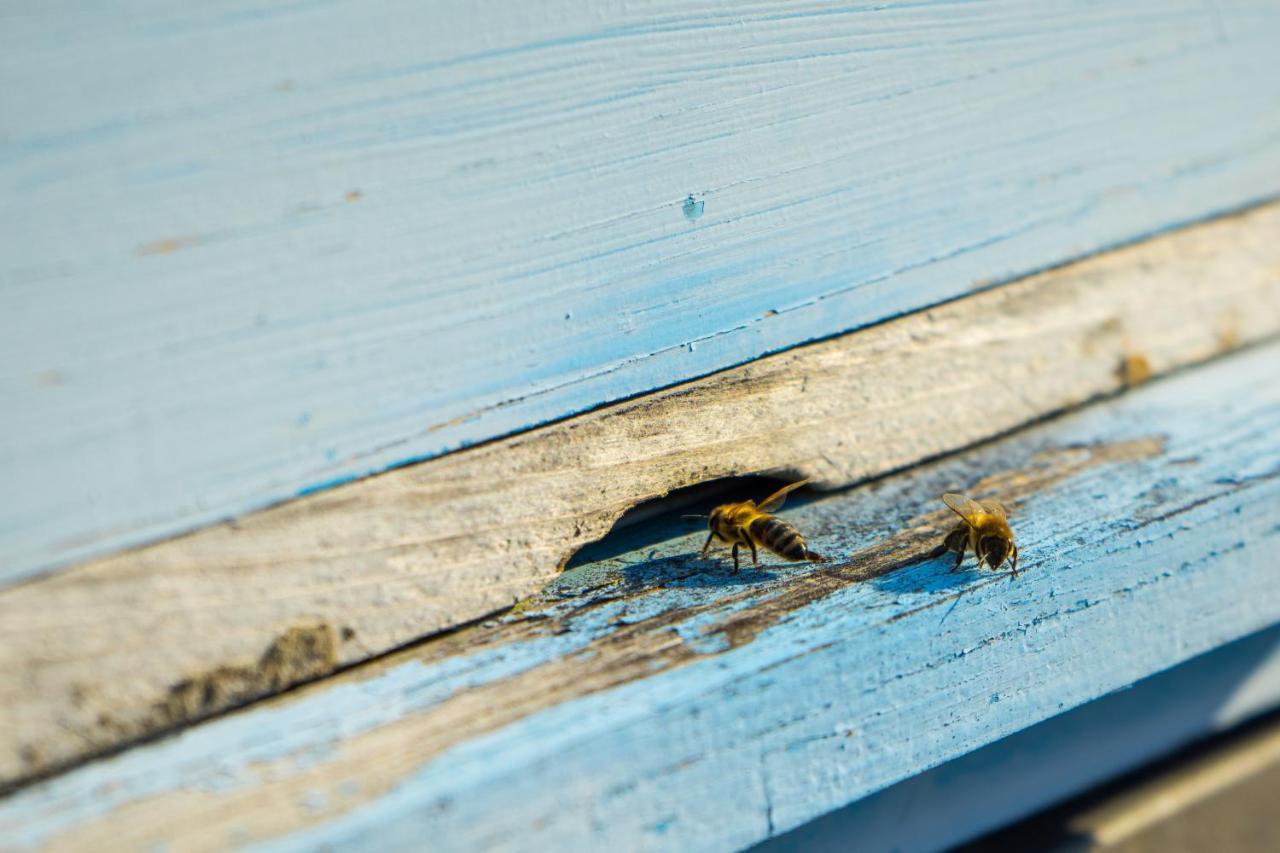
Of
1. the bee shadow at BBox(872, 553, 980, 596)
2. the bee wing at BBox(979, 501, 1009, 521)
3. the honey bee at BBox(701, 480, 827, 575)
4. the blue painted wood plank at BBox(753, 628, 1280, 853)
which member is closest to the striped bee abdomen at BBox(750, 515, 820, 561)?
the honey bee at BBox(701, 480, 827, 575)

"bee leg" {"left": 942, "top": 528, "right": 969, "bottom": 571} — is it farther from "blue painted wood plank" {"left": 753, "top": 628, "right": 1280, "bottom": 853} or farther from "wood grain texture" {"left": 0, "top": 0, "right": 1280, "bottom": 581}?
"blue painted wood plank" {"left": 753, "top": 628, "right": 1280, "bottom": 853}

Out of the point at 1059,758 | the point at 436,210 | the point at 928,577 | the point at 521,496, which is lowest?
the point at 1059,758

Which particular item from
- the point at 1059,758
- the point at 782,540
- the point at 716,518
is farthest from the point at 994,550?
the point at 1059,758

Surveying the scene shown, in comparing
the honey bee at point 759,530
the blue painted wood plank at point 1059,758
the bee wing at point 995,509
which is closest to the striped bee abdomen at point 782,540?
the honey bee at point 759,530

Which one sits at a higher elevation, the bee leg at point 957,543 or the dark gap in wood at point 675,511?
the dark gap in wood at point 675,511

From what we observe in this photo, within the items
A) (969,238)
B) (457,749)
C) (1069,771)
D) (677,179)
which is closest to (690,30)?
(677,179)

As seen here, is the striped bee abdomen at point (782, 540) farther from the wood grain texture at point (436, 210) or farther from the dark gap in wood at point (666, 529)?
the wood grain texture at point (436, 210)

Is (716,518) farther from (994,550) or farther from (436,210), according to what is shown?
(436,210)
